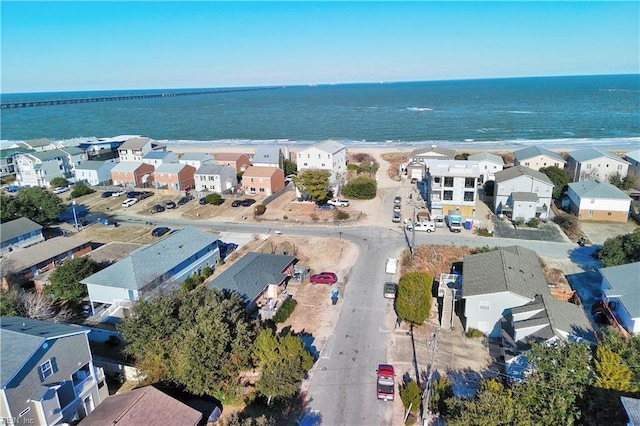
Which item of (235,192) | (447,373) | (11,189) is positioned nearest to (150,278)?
(447,373)

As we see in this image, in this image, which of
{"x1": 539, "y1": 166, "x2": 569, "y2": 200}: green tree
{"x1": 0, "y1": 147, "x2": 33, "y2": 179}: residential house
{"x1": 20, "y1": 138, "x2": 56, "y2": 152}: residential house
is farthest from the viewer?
{"x1": 20, "y1": 138, "x2": 56, "y2": 152}: residential house

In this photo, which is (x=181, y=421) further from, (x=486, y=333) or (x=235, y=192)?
(x=235, y=192)

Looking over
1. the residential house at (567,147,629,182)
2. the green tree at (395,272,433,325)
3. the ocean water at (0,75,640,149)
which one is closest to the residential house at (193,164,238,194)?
the green tree at (395,272,433,325)

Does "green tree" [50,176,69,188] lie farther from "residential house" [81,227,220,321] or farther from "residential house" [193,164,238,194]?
"residential house" [81,227,220,321]

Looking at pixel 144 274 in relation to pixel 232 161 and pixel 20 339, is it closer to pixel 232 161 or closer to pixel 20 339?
pixel 20 339

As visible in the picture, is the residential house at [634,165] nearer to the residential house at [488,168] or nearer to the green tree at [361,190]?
the residential house at [488,168]
